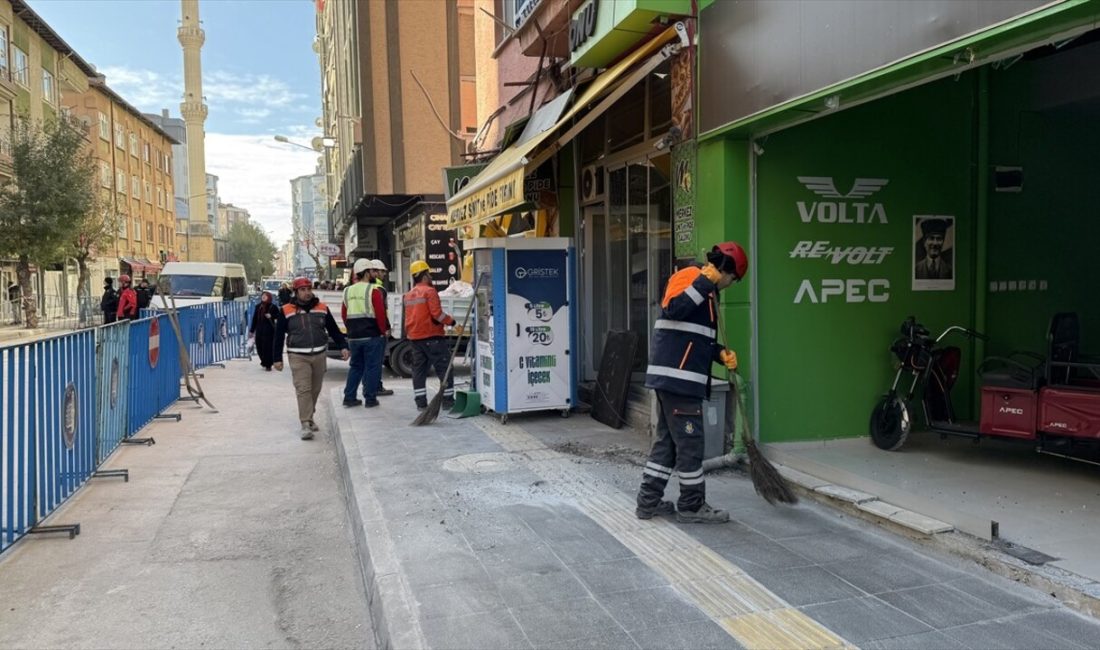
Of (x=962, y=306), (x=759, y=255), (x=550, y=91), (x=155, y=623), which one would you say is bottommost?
(x=155, y=623)

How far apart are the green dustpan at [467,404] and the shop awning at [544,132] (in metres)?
2.02

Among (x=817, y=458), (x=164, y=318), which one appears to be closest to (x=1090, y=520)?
(x=817, y=458)

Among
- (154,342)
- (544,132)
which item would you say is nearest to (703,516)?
(544,132)

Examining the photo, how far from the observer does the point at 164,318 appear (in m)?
11.2

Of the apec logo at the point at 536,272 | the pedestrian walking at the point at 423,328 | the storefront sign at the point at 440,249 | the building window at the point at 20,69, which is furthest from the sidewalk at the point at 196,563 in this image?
the building window at the point at 20,69

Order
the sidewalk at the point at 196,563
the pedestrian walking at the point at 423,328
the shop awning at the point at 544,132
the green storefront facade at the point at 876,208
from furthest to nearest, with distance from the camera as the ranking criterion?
the pedestrian walking at the point at 423,328 → the shop awning at the point at 544,132 → the green storefront facade at the point at 876,208 → the sidewalk at the point at 196,563

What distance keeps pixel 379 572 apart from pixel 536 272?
483 centimetres

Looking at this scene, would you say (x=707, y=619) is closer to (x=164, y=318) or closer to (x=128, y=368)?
(x=128, y=368)

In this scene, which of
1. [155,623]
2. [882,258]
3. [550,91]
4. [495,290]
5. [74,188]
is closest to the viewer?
[155,623]

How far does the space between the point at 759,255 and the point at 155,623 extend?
15.9 feet

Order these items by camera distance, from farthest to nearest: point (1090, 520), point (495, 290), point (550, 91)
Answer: point (550, 91), point (495, 290), point (1090, 520)

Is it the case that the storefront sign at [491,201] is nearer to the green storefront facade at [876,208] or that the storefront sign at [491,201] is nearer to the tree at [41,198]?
the green storefront facade at [876,208]

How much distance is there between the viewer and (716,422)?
6309 mm

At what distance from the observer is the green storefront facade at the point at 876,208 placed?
6.12m
